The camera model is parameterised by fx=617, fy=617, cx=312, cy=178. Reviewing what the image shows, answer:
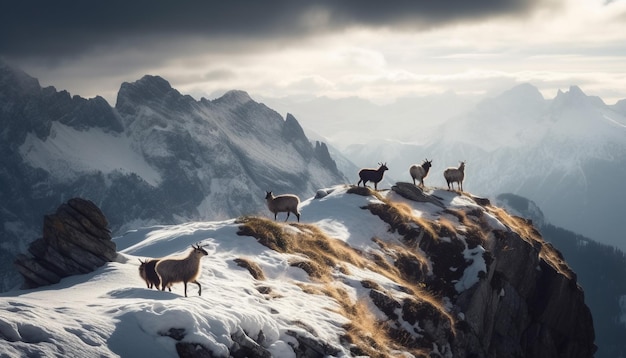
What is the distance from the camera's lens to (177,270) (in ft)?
86.2

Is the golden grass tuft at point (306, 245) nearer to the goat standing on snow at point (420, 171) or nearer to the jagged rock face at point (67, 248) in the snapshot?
the jagged rock face at point (67, 248)

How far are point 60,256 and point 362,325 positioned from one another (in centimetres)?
1508

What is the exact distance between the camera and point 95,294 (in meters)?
25.2

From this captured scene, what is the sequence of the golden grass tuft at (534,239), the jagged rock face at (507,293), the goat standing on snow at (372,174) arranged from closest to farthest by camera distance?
1. the jagged rock face at (507,293)
2. the golden grass tuft at (534,239)
3. the goat standing on snow at (372,174)

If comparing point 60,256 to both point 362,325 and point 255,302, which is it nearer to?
point 255,302

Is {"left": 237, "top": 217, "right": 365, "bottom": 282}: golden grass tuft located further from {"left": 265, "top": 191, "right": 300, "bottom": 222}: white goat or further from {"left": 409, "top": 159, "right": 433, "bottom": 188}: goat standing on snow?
{"left": 409, "top": 159, "right": 433, "bottom": 188}: goat standing on snow

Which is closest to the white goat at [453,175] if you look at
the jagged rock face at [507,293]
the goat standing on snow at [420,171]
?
the goat standing on snow at [420,171]

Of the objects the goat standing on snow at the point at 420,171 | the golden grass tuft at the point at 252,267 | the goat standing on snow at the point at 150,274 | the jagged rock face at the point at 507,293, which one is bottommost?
the jagged rock face at the point at 507,293

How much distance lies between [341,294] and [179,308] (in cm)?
1327

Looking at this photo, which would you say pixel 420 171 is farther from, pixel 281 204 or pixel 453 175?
pixel 281 204

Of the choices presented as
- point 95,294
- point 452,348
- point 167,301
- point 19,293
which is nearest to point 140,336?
point 167,301

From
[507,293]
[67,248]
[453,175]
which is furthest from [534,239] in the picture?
[67,248]

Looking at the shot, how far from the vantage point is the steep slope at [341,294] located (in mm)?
21188

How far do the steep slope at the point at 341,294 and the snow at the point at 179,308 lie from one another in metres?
0.06
